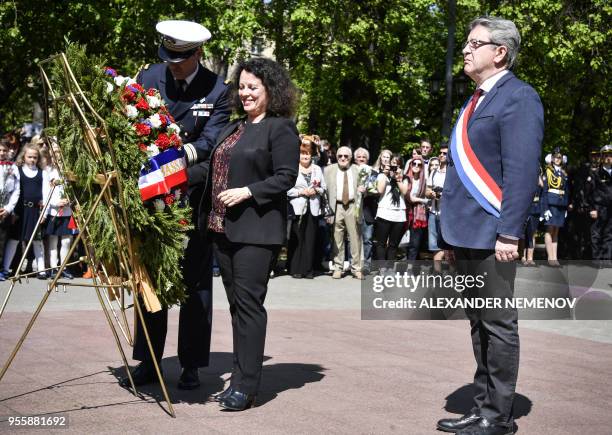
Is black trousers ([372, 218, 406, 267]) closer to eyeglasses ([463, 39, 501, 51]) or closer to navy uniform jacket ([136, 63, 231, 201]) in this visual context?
navy uniform jacket ([136, 63, 231, 201])

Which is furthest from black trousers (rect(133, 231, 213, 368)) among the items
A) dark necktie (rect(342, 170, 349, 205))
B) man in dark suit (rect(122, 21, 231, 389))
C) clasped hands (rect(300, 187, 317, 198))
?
dark necktie (rect(342, 170, 349, 205))

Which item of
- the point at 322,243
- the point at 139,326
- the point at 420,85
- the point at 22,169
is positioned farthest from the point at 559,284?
the point at 420,85

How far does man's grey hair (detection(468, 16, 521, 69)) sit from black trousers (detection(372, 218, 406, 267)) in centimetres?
968

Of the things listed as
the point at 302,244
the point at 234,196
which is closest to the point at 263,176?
the point at 234,196

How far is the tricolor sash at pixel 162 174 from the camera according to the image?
5383mm

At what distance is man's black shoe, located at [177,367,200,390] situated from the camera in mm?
6309

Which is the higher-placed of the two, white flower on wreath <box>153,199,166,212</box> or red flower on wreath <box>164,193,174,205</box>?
red flower on wreath <box>164,193,174,205</box>

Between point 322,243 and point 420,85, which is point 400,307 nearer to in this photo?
point 322,243

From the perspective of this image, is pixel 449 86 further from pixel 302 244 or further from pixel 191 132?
pixel 191 132

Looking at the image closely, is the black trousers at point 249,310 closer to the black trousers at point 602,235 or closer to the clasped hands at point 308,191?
the clasped hands at point 308,191

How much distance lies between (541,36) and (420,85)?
346 inches

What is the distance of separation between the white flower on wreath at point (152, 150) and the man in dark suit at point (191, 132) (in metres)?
0.68

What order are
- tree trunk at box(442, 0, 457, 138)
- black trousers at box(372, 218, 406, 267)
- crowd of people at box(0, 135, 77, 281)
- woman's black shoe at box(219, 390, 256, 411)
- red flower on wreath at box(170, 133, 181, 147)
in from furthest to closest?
1. tree trunk at box(442, 0, 457, 138)
2. black trousers at box(372, 218, 406, 267)
3. crowd of people at box(0, 135, 77, 281)
4. woman's black shoe at box(219, 390, 256, 411)
5. red flower on wreath at box(170, 133, 181, 147)

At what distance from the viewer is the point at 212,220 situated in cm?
600
